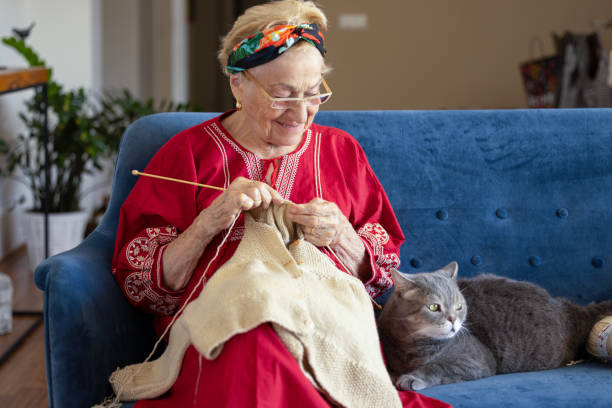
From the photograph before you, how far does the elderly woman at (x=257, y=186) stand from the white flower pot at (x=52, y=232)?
2.24m

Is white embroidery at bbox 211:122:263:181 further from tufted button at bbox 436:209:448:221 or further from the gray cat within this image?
tufted button at bbox 436:209:448:221

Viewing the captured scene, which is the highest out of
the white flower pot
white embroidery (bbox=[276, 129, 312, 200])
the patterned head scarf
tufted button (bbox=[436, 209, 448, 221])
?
the patterned head scarf

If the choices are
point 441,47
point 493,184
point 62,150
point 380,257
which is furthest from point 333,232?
point 441,47

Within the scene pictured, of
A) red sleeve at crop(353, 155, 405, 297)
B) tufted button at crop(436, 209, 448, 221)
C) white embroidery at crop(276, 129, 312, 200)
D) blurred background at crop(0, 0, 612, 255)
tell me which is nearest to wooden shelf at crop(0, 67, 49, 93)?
white embroidery at crop(276, 129, 312, 200)

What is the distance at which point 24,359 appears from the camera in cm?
270

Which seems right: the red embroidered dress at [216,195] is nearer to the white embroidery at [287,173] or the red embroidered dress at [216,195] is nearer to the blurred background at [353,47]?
the white embroidery at [287,173]

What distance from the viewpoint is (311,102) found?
164cm

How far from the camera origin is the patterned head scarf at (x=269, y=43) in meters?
1.56

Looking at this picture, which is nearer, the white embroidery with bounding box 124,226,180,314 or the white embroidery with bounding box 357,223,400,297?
the white embroidery with bounding box 124,226,180,314

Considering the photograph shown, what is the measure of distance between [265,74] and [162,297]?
0.59m

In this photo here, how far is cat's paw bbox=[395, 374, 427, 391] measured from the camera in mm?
1543

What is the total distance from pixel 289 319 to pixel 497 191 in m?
0.96

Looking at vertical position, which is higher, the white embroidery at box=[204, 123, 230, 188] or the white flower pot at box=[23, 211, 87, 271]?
the white embroidery at box=[204, 123, 230, 188]

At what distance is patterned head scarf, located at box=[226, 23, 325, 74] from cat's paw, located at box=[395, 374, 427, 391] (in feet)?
2.66
